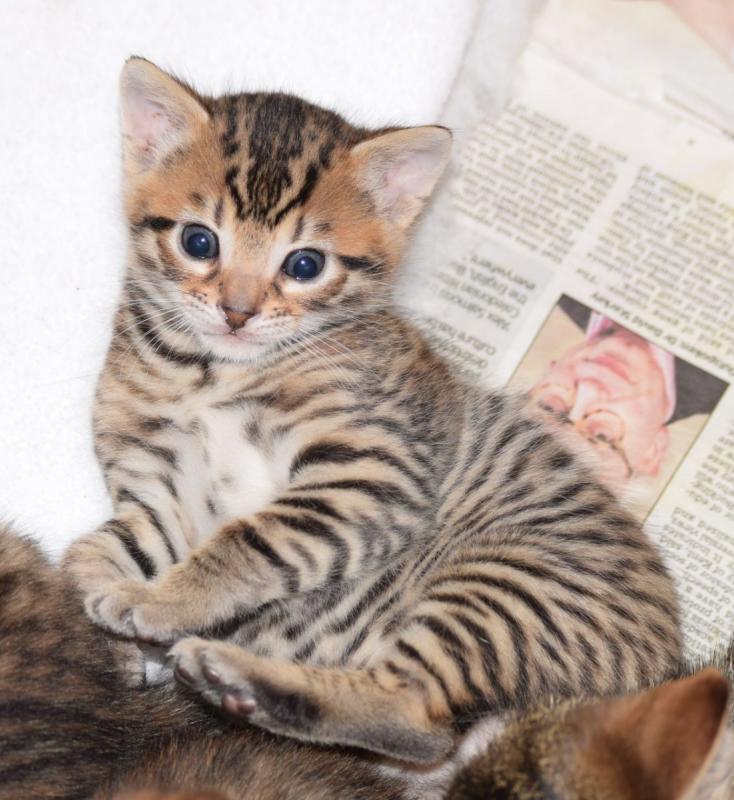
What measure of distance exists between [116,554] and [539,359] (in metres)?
0.96

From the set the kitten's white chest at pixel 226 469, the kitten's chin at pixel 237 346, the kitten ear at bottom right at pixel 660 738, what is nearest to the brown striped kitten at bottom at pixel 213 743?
the kitten ear at bottom right at pixel 660 738

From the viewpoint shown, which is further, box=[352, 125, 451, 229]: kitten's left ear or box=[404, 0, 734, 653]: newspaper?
box=[404, 0, 734, 653]: newspaper

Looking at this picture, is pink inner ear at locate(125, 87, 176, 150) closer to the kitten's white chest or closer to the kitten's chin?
the kitten's chin

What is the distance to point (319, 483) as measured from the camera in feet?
5.47

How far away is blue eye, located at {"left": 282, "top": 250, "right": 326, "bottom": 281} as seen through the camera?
1.69m

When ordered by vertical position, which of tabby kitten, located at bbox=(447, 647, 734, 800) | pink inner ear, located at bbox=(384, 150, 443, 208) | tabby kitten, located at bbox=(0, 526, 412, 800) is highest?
pink inner ear, located at bbox=(384, 150, 443, 208)

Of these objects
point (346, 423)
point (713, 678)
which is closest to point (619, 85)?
point (346, 423)

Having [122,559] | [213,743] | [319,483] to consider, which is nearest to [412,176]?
[319,483]

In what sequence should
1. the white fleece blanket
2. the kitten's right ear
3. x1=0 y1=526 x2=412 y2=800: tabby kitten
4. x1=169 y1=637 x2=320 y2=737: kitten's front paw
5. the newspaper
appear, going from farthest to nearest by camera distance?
the newspaper < the white fleece blanket < the kitten's right ear < x1=169 y1=637 x2=320 y2=737: kitten's front paw < x1=0 y1=526 x2=412 y2=800: tabby kitten

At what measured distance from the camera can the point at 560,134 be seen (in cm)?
237

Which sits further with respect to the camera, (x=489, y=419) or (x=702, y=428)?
Result: (x=702, y=428)

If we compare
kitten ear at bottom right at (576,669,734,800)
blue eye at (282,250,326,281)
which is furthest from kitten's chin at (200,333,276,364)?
kitten ear at bottom right at (576,669,734,800)

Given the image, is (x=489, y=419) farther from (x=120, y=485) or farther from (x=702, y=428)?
(x=120, y=485)

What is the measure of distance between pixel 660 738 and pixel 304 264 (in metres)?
0.90
